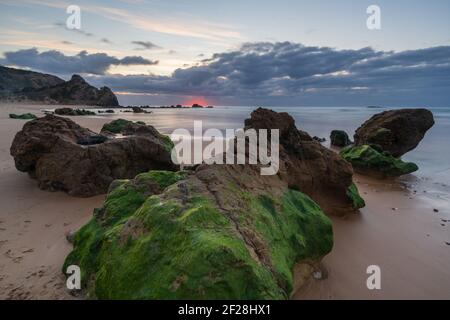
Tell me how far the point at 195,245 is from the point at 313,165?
16.3ft

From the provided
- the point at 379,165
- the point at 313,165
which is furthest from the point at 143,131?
the point at 379,165

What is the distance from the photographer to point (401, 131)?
16.7m

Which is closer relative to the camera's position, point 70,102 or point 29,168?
point 29,168

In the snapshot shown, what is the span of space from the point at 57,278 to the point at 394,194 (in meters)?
9.93

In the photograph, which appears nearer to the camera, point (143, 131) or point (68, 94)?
point (143, 131)

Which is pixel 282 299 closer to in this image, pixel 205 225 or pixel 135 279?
pixel 205 225

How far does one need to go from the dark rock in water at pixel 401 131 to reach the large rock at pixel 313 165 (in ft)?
33.5

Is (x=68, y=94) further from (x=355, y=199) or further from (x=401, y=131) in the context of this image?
(x=355, y=199)

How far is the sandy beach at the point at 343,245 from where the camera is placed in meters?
4.37

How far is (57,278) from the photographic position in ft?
13.9

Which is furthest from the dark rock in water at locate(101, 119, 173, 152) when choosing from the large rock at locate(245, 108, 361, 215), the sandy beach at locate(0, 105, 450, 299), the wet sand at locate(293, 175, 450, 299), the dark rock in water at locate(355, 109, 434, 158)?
the dark rock in water at locate(355, 109, 434, 158)

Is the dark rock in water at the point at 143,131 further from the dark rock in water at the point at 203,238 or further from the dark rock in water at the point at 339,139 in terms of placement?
the dark rock in water at the point at 339,139

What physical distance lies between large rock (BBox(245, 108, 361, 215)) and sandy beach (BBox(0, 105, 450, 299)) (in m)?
0.51

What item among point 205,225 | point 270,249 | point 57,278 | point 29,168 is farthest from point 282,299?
point 29,168
